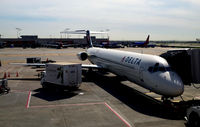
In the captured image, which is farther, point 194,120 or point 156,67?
point 156,67

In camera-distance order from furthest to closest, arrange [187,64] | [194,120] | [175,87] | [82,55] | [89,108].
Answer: [82,55] < [187,64] < [89,108] < [175,87] < [194,120]

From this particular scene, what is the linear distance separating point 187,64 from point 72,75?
10.1m

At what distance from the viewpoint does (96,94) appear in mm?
18359

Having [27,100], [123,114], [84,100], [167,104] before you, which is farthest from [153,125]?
[27,100]

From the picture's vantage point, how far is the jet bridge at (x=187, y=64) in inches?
590

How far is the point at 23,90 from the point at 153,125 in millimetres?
13240

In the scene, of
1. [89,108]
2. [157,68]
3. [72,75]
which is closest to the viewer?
[89,108]

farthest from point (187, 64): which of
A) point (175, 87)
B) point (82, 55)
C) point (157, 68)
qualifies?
point (82, 55)

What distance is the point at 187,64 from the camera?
1543cm

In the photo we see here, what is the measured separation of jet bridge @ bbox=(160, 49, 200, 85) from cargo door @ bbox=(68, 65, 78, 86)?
8706mm

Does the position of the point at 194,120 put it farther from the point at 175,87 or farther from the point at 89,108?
the point at 89,108

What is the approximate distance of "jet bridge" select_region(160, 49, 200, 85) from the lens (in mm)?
14977

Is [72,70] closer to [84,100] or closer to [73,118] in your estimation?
[84,100]

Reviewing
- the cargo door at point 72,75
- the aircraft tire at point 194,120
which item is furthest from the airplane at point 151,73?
the cargo door at point 72,75
